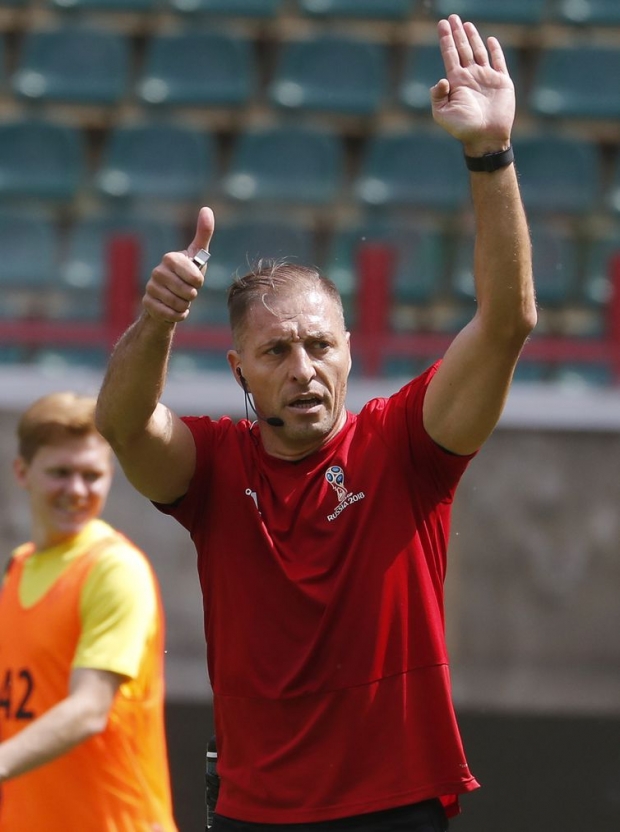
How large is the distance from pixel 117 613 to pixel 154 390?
0.92m

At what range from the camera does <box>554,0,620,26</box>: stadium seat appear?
10.9 metres

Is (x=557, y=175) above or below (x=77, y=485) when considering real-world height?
above

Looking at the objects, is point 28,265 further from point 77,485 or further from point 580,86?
point 77,485

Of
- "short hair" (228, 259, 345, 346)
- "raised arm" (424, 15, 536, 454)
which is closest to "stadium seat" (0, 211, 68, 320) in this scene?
"short hair" (228, 259, 345, 346)

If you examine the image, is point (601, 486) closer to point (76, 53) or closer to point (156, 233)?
point (156, 233)

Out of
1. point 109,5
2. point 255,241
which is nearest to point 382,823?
point 255,241

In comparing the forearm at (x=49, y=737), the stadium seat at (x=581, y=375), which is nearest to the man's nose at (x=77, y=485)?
the forearm at (x=49, y=737)

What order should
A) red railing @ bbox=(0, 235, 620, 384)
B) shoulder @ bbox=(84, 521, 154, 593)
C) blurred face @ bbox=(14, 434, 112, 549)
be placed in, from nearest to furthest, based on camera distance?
1. shoulder @ bbox=(84, 521, 154, 593)
2. blurred face @ bbox=(14, 434, 112, 549)
3. red railing @ bbox=(0, 235, 620, 384)

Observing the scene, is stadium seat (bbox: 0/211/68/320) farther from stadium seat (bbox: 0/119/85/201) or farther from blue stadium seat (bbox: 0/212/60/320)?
stadium seat (bbox: 0/119/85/201)

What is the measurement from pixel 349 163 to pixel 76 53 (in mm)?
2217

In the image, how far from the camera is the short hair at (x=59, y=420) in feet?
11.9

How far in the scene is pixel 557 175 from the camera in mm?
10172

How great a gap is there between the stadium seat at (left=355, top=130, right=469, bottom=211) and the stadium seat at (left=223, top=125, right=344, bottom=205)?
0.88 ft

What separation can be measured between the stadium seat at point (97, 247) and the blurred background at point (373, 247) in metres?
0.02
